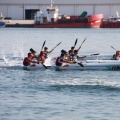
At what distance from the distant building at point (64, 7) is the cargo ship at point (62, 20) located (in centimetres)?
132

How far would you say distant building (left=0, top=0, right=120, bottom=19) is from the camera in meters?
108

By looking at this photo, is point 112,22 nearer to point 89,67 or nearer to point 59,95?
point 89,67

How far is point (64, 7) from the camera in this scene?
110312 mm

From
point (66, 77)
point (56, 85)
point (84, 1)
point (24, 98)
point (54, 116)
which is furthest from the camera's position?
point (84, 1)

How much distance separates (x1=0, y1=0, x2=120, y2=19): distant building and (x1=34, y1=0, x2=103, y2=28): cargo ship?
132 cm

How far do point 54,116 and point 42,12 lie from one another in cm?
8783

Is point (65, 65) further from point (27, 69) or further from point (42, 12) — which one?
point (42, 12)

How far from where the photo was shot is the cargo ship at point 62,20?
107312 mm

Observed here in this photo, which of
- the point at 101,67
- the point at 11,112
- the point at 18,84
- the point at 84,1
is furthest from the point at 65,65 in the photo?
the point at 84,1

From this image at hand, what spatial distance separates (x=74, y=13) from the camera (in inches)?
4363

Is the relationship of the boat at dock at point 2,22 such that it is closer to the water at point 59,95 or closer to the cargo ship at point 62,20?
the cargo ship at point 62,20

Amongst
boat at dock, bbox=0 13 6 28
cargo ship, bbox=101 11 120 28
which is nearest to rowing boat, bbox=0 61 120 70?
cargo ship, bbox=101 11 120 28

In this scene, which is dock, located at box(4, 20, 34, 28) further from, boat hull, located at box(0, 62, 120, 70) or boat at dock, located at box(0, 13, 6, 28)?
boat hull, located at box(0, 62, 120, 70)

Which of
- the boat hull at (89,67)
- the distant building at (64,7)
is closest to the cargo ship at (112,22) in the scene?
the distant building at (64,7)
